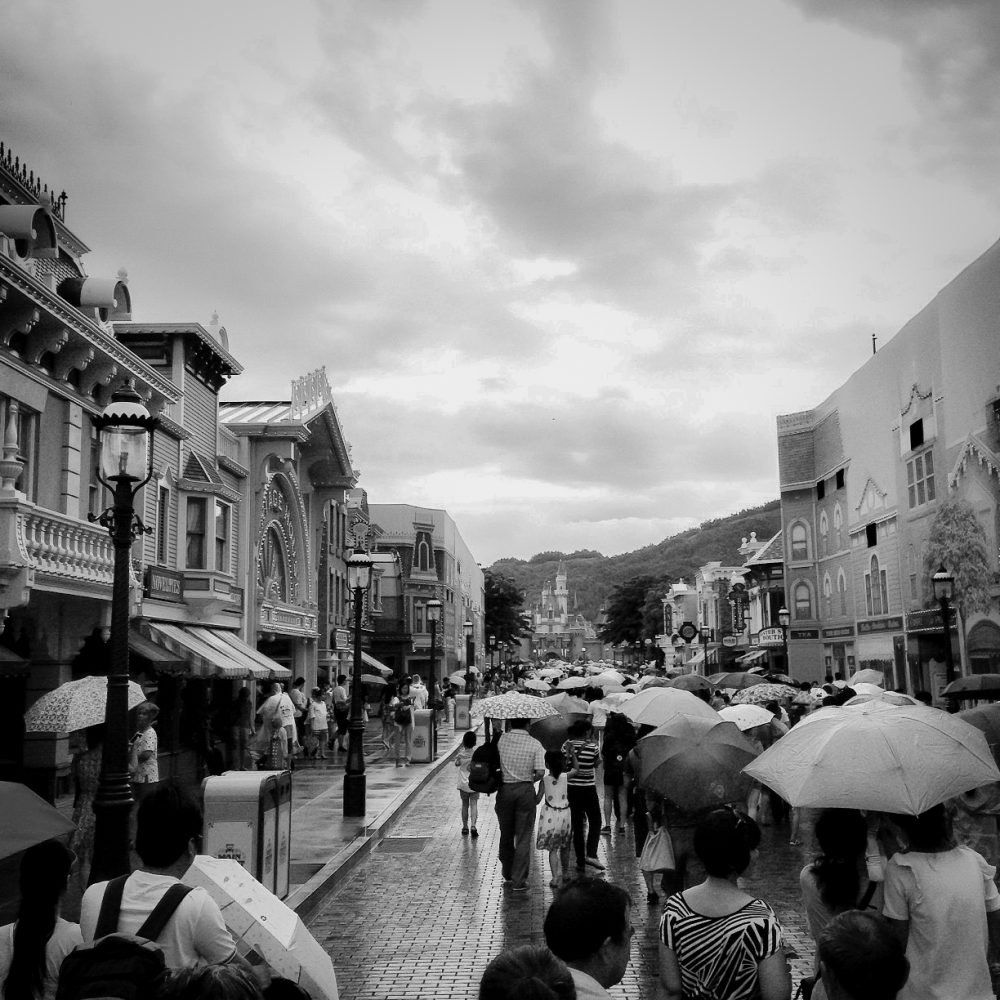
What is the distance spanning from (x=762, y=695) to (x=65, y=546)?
36.6 ft

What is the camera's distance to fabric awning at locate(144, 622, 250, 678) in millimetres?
21094

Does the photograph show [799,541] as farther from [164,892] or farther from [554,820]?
[164,892]

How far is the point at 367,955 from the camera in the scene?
9.14 meters

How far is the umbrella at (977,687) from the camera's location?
1423cm

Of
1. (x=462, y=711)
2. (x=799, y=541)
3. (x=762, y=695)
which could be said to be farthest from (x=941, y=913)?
(x=799, y=541)

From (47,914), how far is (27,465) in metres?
13.8

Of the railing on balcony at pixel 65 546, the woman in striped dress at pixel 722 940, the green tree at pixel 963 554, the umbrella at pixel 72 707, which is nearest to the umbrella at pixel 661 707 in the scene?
Result: the umbrella at pixel 72 707

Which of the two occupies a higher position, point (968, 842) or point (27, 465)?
point (27, 465)

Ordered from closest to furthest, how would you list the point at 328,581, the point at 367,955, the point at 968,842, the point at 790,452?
the point at 968,842
the point at 367,955
the point at 328,581
the point at 790,452

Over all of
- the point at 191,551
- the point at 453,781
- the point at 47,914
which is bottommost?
the point at 453,781

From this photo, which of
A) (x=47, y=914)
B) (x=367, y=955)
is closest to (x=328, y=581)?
(x=367, y=955)

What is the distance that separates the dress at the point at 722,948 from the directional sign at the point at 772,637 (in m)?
53.8

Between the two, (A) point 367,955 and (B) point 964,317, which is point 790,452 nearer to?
(B) point 964,317

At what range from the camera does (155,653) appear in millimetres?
19547
